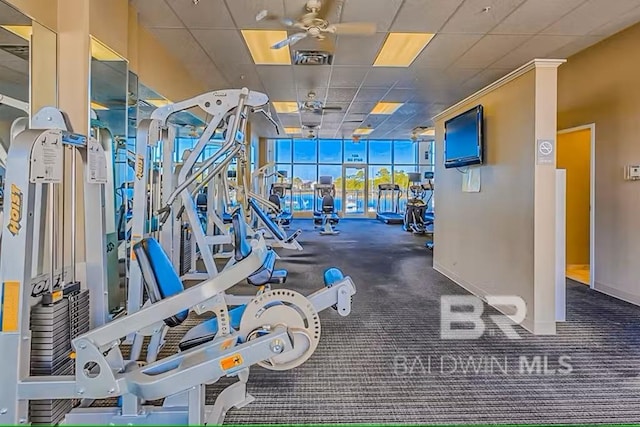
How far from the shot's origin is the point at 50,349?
1985 mm

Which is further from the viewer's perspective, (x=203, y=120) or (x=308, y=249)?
(x=308, y=249)

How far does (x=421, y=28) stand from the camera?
4594 millimetres

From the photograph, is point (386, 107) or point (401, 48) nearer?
point (401, 48)

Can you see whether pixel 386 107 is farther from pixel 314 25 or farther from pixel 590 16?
pixel 314 25

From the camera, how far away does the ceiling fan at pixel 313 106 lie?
7829 millimetres

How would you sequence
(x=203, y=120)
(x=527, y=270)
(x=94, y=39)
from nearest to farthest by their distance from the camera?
(x=94, y=39)
(x=527, y=270)
(x=203, y=120)

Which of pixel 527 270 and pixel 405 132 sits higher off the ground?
pixel 405 132

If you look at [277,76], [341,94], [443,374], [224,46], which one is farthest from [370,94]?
[443,374]

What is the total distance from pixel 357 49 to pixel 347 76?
3.90ft

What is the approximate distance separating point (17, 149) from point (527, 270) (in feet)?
11.8

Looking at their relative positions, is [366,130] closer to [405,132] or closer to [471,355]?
[405,132]

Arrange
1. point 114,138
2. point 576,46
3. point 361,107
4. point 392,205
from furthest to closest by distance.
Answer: point 392,205
point 361,107
point 576,46
point 114,138

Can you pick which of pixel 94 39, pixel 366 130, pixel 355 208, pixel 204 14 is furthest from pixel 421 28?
pixel 355 208

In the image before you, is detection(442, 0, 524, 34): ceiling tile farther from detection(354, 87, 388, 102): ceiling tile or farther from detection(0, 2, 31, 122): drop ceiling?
detection(0, 2, 31, 122): drop ceiling
